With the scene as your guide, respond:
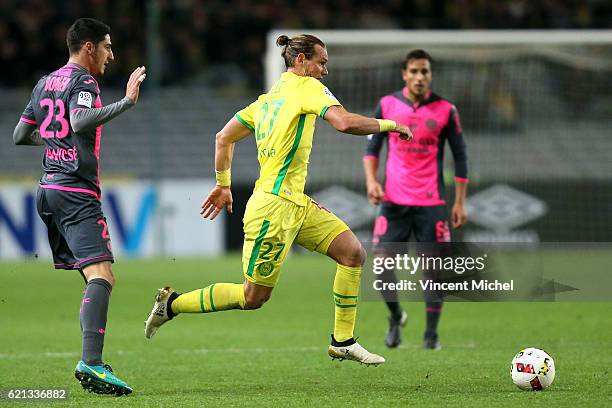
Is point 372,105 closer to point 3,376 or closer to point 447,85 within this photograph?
point 447,85

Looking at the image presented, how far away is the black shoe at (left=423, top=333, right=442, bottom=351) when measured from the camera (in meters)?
9.03

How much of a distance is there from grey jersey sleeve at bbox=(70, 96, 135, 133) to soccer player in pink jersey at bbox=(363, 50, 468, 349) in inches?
120

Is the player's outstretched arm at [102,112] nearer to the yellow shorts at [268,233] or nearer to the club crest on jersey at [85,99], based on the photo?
the club crest on jersey at [85,99]

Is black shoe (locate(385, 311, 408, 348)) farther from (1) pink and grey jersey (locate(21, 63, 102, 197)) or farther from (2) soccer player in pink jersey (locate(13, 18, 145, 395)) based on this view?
(1) pink and grey jersey (locate(21, 63, 102, 197))

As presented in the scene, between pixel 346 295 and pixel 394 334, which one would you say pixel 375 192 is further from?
pixel 346 295

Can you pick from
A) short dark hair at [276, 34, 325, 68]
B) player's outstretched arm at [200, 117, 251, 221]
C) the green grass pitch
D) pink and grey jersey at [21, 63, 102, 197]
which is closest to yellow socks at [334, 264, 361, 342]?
the green grass pitch

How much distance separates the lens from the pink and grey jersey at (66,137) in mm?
6859

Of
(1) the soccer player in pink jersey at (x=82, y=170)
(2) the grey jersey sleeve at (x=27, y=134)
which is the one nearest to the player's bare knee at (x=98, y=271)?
(1) the soccer player in pink jersey at (x=82, y=170)

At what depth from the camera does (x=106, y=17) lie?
22.0 meters

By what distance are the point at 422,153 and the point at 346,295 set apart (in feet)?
7.60

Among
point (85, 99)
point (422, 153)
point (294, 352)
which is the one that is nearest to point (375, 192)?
point (422, 153)

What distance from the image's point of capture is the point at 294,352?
354 inches

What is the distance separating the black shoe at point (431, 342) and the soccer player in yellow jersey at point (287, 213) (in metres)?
1.85

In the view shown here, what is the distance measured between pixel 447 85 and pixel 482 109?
0.65 metres
